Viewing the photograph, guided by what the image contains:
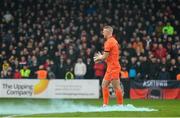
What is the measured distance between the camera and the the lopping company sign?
2661 centimetres

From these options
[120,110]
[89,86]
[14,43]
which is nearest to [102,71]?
[89,86]

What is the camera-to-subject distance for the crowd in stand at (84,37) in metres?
28.6

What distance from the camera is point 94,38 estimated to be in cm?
3064

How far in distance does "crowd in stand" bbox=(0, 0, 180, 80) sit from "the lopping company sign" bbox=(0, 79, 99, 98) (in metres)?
1.63

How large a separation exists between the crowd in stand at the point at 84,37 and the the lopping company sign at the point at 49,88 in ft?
5.33

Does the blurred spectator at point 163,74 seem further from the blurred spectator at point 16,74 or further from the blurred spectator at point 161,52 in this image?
the blurred spectator at point 16,74

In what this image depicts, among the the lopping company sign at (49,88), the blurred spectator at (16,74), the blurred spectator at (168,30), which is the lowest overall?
the the lopping company sign at (49,88)

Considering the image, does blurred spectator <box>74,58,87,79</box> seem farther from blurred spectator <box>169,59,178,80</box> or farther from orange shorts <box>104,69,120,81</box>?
orange shorts <box>104,69,120,81</box>

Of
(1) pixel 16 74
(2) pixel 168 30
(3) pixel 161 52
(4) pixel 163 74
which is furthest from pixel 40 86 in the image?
(2) pixel 168 30

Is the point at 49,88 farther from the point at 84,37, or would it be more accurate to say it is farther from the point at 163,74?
the point at 163,74

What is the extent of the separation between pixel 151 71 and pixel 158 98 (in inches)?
85.0

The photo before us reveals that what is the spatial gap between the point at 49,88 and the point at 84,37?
4805 mm

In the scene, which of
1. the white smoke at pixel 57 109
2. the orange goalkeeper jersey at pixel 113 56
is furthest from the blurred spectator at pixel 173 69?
the orange goalkeeper jersey at pixel 113 56

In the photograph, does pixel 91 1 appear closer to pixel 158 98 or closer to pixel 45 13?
pixel 45 13
